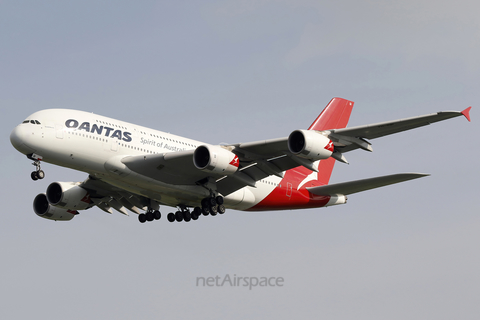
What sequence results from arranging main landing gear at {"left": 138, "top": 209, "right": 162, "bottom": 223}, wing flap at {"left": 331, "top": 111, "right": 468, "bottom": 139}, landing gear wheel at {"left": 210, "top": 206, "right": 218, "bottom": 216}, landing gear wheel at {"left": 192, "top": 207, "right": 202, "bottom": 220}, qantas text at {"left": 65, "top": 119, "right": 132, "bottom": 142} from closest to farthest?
wing flap at {"left": 331, "top": 111, "right": 468, "bottom": 139}, qantas text at {"left": 65, "top": 119, "right": 132, "bottom": 142}, landing gear wheel at {"left": 210, "top": 206, "right": 218, "bottom": 216}, landing gear wheel at {"left": 192, "top": 207, "right": 202, "bottom": 220}, main landing gear at {"left": 138, "top": 209, "right": 162, "bottom": 223}

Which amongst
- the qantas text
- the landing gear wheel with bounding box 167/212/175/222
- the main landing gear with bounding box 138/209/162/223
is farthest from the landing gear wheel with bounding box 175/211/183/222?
the qantas text

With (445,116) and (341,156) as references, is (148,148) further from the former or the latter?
(445,116)

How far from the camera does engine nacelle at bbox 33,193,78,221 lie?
37.7 meters

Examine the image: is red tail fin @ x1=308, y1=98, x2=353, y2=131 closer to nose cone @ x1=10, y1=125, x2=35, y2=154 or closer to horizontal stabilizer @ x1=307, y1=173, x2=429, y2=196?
horizontal stabilizer @ x1=307, y1=173, x2=429, y2=196

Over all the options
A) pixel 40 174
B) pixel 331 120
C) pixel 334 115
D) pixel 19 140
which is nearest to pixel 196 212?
pixel 40 174

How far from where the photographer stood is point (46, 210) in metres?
37.7

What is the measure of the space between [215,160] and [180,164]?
2.11m

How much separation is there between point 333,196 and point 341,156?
7.16m

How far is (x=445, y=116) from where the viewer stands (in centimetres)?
2612

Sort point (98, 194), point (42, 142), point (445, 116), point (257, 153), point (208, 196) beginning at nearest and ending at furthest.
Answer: point (445, 116), point (42, 142), point (257, 153), point (208, 196), point (98, 194)

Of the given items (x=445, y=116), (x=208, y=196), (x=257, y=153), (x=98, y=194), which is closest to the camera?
(x=445, y=116)

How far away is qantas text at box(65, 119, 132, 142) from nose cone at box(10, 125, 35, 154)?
196 cm

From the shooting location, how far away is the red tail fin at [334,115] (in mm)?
39438

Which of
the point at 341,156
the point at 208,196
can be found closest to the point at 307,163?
the point at 341,156
